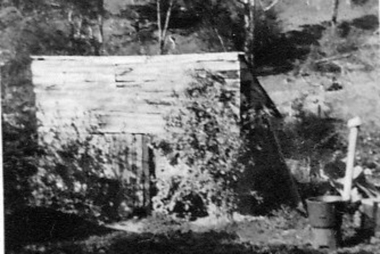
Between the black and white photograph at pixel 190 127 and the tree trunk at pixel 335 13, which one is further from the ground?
the tree trunk at pixel 335 13

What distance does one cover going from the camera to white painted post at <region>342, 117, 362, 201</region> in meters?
4.40

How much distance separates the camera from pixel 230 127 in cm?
460

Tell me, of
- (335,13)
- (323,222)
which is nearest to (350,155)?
(323,222)

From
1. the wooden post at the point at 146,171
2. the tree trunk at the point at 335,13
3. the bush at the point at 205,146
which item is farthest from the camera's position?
the wooden post at the point at 146,171

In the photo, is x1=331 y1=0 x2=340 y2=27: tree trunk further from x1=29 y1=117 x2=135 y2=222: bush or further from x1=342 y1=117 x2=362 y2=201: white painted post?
x1=29 y1=117 x2=135 y2=222: bush

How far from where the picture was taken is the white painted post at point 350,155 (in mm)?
4402

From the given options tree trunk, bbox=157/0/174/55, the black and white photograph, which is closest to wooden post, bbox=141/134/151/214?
the black and white photograph

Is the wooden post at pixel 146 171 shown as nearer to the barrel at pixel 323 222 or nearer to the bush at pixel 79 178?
the bush at pixel 79 178

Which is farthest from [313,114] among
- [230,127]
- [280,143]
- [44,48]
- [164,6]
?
[44,48]

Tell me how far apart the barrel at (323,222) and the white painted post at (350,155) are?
15 centimetres

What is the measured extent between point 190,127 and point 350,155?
3.81 ft

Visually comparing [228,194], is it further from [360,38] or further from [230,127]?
[360,38]

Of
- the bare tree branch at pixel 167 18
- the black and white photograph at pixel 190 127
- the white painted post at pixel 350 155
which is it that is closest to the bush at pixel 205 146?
the black and white photograph at pixel 190 127

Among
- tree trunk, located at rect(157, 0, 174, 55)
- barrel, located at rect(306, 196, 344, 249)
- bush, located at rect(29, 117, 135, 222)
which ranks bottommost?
barrel, located at rect(306, 196, 344, 249)
